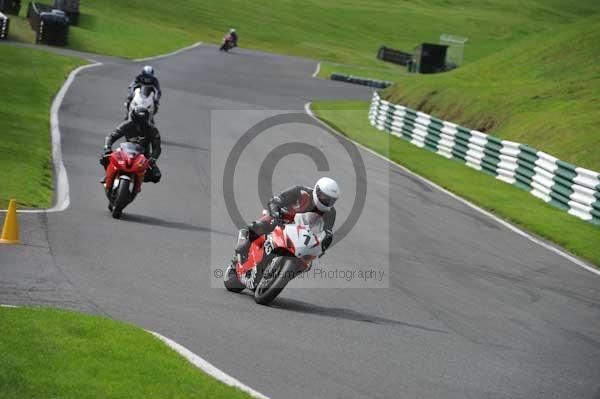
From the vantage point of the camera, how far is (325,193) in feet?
37.3

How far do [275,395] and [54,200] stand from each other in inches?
392

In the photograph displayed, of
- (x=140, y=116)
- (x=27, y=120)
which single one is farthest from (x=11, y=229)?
(x=27, y=120)

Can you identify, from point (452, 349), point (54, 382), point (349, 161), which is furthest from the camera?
point (349, 161)

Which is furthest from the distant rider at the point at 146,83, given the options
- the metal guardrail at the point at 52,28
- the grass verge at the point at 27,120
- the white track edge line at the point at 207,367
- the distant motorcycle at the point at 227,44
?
the distant motorcycle at the point at 227,44

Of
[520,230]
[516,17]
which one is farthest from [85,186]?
[516,17]

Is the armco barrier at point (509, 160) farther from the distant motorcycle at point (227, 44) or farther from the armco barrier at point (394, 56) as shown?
the armco barrier at point (394, 56)

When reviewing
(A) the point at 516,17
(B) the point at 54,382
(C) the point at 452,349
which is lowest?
(A) the point at 516,17

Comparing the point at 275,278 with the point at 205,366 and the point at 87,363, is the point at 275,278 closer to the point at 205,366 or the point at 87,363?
the point at 205,366

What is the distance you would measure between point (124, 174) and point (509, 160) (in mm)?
13329

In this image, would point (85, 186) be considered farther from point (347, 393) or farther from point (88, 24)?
point (88, 24)

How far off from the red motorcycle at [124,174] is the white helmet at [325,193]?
525 cm

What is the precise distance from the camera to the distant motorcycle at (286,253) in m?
11.5

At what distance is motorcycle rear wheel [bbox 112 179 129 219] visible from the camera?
16.0 m

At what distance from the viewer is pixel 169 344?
9.20 meters
